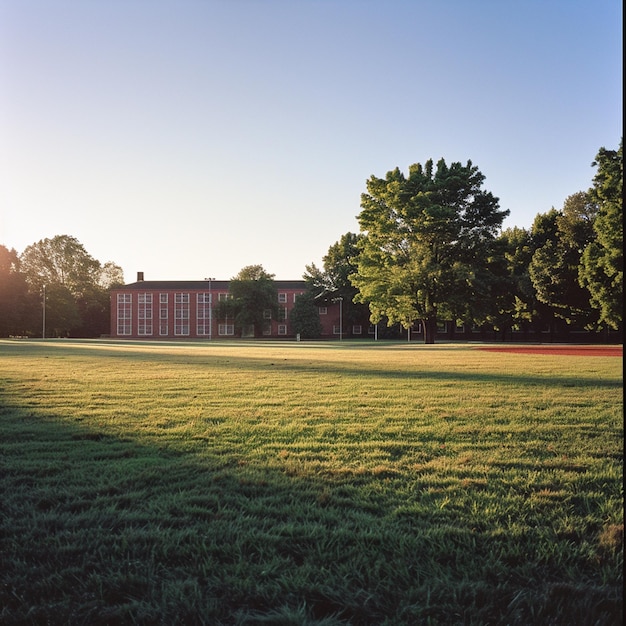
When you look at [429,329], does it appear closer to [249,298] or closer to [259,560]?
[249,298]

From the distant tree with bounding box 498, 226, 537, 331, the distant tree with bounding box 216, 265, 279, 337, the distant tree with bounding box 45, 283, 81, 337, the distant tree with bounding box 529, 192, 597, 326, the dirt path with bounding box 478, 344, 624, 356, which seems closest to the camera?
the dirt path with bounding box 478, 344, 624, 356

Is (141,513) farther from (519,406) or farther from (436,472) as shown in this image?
(519,406)

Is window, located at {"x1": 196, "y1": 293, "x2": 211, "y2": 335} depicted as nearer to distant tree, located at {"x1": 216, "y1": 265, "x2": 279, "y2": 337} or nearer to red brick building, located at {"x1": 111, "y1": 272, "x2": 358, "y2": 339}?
red brick building, located at {"x1": 111, "y1": 272, "x2": 358, "y2": 339}

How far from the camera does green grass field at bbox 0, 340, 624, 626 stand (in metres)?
2.38

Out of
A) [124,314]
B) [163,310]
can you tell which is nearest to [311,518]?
[163,310]

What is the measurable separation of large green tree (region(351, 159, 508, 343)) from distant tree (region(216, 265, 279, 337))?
33.3m

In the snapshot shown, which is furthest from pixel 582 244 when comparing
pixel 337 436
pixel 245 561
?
pixel 245 561

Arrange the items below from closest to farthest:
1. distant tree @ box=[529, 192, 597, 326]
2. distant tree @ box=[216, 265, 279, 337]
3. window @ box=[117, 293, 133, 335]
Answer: distant tree @ box=[529, 192, 597, 326] < distant tree @ box=[216, 265, 279, 337] < window @ box=[117, 293, 133, 335]

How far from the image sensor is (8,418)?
22.4 feet

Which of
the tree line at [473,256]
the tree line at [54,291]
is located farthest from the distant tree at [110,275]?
the tree line at [473,256]

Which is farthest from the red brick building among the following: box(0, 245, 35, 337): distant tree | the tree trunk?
→ the tree trunk

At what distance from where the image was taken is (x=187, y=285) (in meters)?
93.8

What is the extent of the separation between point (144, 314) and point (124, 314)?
11.1 feet

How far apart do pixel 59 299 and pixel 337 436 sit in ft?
270
